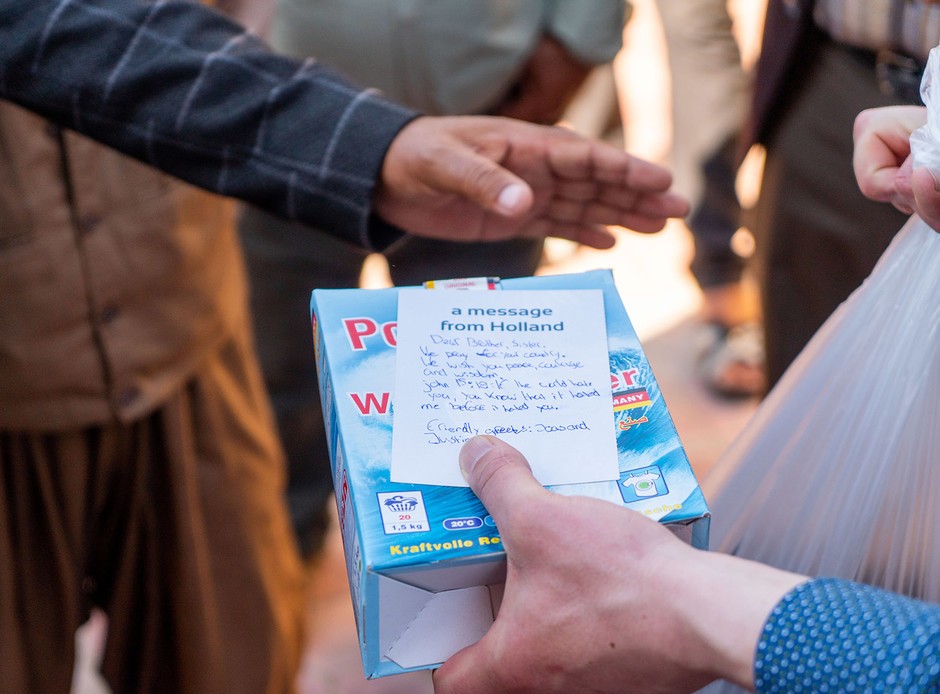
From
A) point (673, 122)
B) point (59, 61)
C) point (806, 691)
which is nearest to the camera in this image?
point (806, 691)

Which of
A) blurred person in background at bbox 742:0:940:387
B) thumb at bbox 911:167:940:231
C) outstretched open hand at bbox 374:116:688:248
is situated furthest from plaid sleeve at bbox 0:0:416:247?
blurred person in background at bbox 742:0:940:387

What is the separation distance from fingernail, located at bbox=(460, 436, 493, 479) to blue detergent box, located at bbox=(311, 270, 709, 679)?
0.01 m

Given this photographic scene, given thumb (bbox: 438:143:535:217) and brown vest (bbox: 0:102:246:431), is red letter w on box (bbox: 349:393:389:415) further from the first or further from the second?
brown vest (bbox: 0:102:246:431)

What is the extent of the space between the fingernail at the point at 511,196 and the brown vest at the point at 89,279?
0.37m

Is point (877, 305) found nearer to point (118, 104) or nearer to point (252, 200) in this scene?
point (252, 200)

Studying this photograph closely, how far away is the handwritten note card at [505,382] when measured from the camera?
1.81ft

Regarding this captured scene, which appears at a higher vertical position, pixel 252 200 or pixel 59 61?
pixel 59 61

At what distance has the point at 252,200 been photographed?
A: 2.68ft

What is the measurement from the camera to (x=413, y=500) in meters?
0.52

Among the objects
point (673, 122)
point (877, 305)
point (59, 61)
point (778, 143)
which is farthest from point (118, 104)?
point (673, 122)

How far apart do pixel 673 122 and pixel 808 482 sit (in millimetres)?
1636

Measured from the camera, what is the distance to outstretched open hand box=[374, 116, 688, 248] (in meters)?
0.76

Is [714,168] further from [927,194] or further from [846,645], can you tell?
[846,645]

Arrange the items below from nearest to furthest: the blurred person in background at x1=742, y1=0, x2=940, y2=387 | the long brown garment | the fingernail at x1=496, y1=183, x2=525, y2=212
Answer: the fingernail at x1=496, y1=183, x2=525, y2=212
the long brown garment
the blurred person in background at x1=742, y1=0, x2=940, y2=387
